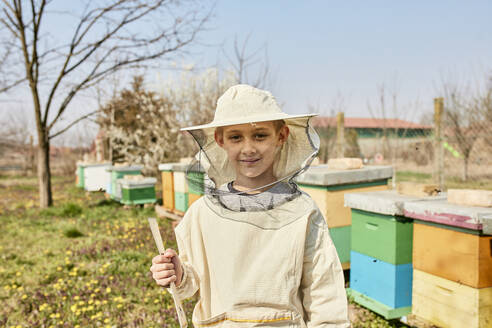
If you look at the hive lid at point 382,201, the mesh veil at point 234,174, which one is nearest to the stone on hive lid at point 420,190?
the hive lid at point 382,201

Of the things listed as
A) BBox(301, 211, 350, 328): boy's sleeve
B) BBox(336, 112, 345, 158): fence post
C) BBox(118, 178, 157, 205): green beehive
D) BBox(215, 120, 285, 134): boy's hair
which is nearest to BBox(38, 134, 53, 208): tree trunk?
BBox(118, 178, 157, 205): green beehive

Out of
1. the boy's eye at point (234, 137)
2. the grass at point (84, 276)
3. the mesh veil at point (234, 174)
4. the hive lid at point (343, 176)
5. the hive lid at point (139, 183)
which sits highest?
the boy's eye at point (234, 137)

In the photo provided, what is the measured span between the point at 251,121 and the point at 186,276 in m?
0.64

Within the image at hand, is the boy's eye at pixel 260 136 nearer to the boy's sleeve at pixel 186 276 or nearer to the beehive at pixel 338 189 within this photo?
the boy's sleeve at pixel 186 276

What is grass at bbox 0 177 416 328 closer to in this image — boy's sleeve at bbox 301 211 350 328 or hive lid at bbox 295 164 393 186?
hive lid at bbox 295 164 393 186

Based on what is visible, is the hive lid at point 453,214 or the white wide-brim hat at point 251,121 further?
the hive lid at point 453,214

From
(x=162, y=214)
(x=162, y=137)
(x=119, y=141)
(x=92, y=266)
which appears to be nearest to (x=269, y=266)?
(x=92, y=266)

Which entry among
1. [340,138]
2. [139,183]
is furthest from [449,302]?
[139,183]

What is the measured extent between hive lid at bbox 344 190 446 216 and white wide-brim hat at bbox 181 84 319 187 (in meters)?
1.47

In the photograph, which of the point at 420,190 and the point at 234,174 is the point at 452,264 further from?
the point at 234,174

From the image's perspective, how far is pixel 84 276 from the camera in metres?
4.02

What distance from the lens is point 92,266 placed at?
4.29m

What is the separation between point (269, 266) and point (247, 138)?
0.47m

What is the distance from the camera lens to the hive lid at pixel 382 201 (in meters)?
2.53
